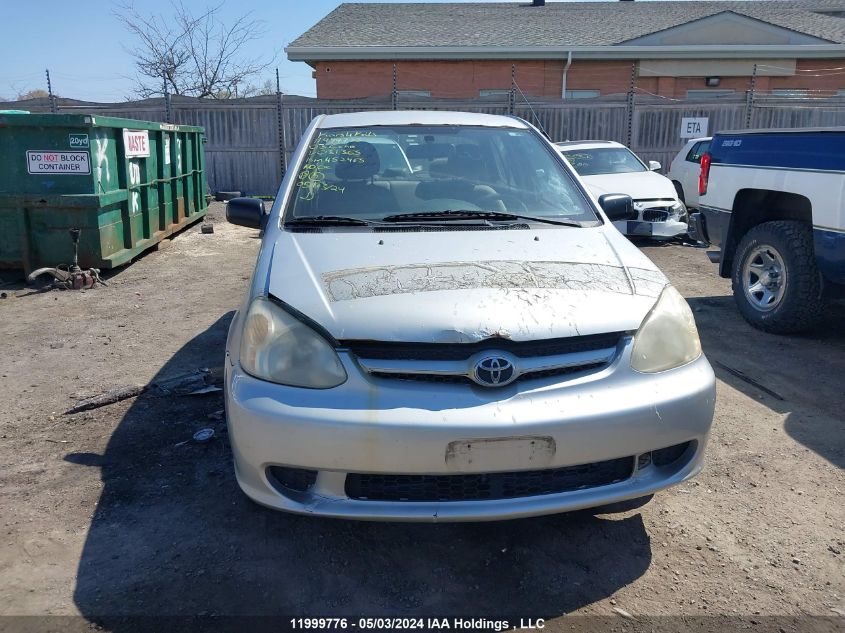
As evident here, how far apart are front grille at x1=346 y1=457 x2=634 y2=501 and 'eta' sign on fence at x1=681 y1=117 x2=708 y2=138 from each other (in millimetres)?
15412

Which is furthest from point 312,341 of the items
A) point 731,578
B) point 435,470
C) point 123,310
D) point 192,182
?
point 192,182

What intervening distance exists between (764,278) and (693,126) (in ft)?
38.0

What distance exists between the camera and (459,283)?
2.65 metres

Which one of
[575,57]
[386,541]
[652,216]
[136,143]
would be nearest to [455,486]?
[386,541]

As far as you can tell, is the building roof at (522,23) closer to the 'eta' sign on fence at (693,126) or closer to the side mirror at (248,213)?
the 'eta' sign on fence at (693,126)

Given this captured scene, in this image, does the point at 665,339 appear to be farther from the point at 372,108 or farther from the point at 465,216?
the point at 372,108

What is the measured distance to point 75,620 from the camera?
236 cm

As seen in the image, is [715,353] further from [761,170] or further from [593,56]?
[593,56]

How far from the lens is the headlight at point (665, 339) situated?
2.55m

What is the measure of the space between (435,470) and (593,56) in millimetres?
20021

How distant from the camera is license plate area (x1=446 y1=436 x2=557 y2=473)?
2301mm

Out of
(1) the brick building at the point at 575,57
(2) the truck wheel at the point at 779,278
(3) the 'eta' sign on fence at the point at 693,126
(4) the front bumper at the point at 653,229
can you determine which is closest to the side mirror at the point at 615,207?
(2) the truck wheel at the point at 779,278

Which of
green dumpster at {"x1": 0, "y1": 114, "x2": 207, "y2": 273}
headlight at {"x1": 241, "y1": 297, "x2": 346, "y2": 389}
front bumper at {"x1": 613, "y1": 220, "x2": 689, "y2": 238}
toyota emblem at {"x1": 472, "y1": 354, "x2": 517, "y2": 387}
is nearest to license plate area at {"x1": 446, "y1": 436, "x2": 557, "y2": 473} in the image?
toyota emblem at {"x1": 472, "y1": 354, "x2": 517, "y2": 387}

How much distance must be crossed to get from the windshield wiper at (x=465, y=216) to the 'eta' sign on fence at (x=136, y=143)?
18.1 feet
